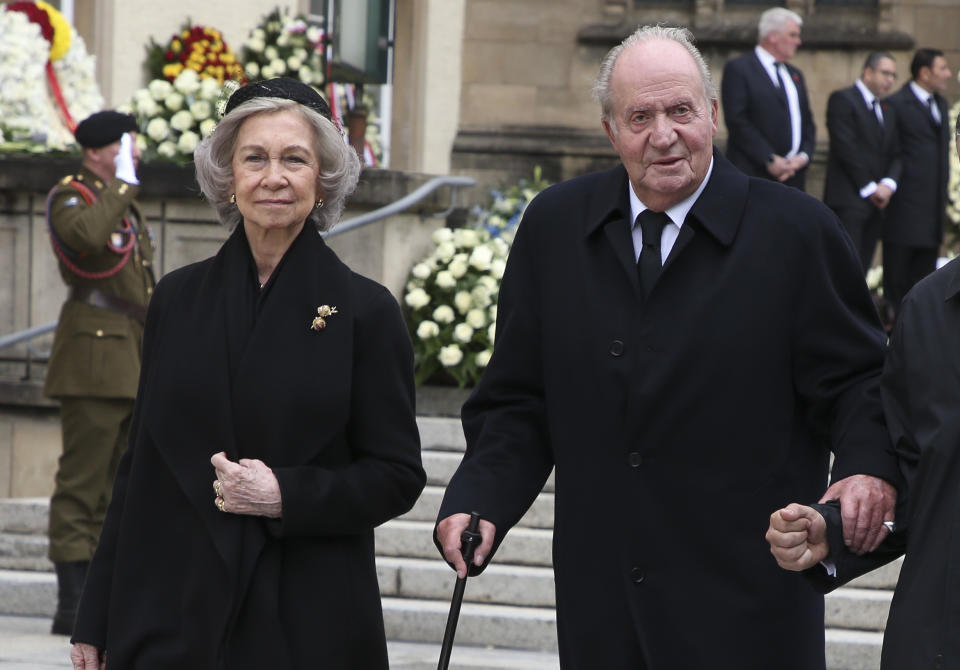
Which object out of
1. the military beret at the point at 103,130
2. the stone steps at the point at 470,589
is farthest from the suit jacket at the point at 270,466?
the military beret at the point at 103,130

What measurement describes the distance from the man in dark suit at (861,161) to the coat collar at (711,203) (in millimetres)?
8809

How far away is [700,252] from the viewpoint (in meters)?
3.74

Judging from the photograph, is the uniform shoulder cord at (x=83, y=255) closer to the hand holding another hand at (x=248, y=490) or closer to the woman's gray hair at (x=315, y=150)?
Answer: the woman's gray hair at (x=315, y=150)

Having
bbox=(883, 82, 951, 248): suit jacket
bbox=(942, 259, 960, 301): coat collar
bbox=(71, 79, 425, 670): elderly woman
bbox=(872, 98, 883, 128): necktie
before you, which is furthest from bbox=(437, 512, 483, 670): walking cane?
bbox=(883, 82, 951, 248): suit jacket

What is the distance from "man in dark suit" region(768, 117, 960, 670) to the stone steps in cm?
382

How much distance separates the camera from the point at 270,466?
12.2 ft

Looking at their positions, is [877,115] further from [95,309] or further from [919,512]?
[919,512]

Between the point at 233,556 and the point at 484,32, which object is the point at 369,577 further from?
the point at 484,32

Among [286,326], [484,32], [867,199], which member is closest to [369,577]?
[286,326]

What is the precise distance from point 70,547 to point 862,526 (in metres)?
4.81

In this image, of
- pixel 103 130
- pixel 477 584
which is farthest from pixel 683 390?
pixel 103 130

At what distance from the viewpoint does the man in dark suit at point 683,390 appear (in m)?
3.62

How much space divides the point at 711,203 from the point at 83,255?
450cm

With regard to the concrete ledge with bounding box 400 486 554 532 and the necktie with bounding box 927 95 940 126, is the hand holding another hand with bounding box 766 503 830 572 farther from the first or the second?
the necktie with bounding box 927 95 940 126
